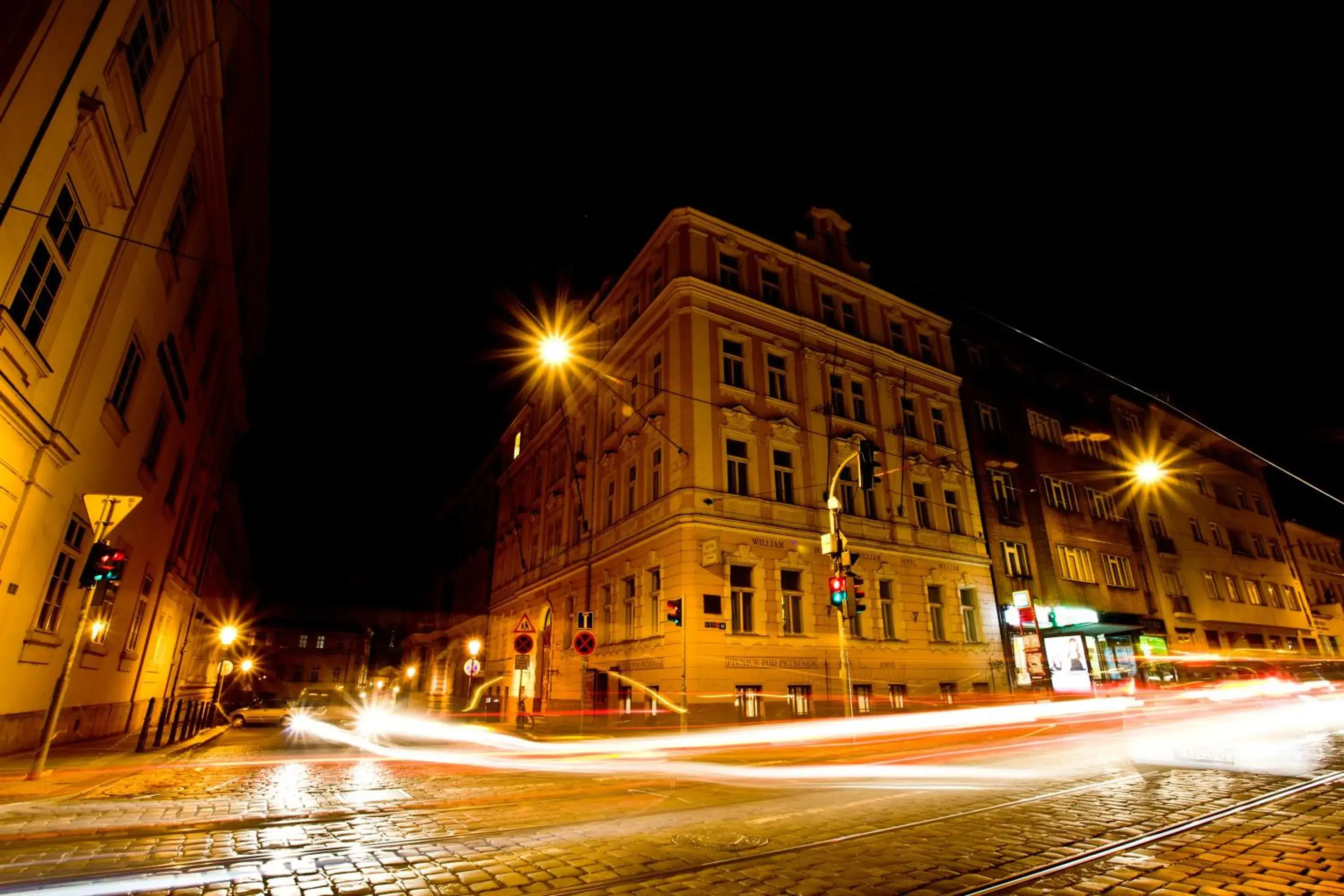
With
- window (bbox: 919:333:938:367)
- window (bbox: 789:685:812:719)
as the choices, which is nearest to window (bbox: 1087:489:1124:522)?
window (bbox: 919:333:938:367)

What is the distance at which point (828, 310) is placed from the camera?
2588 centimetres

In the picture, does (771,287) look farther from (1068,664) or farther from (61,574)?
(61,574)

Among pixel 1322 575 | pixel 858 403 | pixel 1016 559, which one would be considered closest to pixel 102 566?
pixel 858 403

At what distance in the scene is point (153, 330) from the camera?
14797 millimetres

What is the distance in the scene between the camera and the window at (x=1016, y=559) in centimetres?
2580

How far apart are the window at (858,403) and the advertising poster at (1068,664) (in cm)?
1188

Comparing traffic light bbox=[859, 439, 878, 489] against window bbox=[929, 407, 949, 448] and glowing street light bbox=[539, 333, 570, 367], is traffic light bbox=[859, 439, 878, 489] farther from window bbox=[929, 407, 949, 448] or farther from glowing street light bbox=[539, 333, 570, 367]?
window bbox=[929, 407, 949, 448]

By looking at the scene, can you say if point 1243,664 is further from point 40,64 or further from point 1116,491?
point 40,64

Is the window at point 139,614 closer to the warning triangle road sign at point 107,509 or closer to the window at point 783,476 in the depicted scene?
the warning triangle road sign at point 107,509

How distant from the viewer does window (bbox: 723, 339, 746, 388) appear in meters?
22.0

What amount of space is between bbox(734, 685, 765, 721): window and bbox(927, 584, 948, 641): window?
7.73 meters

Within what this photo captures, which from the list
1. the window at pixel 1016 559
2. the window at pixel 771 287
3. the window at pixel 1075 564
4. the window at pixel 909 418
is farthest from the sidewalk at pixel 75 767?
the window at pixel 1075 564

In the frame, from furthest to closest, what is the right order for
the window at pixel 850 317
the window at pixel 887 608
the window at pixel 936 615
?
the window at pixel 850 317, the window at pixel 936 615, the window at pixel 887 608

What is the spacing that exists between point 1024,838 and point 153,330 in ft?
63.3
